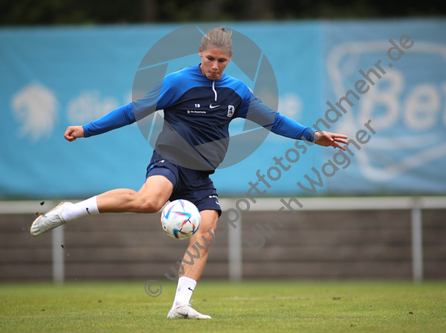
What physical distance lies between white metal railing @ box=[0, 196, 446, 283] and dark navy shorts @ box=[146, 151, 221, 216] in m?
4.16

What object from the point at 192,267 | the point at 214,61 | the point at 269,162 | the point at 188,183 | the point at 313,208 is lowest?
the point at 192,267

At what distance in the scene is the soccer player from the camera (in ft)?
14.8

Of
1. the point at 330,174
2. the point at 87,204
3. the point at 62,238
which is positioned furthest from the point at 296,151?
the point at 87,204

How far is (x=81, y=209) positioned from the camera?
4383mm

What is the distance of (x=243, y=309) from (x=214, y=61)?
7.79 feet

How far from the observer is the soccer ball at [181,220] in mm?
4398

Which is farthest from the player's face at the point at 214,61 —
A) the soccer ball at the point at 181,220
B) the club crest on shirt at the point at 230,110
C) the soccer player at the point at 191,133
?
the soccer ball at the point at 181,220

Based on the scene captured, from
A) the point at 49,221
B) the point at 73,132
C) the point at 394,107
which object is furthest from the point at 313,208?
the point at 49,221

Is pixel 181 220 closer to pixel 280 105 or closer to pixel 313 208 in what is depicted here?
pixel 313 208

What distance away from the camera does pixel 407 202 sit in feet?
29.6

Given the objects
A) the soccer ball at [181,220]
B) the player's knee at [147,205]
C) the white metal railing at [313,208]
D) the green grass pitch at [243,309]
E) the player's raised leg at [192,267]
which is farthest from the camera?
the white metal railing at [313,208]

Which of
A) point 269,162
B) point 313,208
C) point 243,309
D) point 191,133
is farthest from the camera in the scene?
point 269,162

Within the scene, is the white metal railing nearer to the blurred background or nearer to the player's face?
the blurred background

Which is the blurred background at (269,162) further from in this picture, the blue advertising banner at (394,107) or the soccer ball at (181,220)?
the soccer ball at (181,220)
